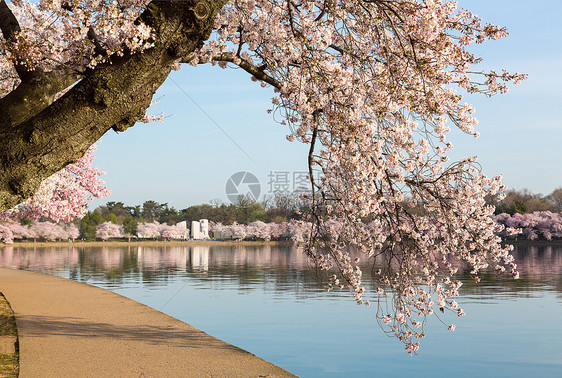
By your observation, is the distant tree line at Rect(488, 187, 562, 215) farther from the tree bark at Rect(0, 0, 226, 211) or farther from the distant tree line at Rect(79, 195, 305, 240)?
the tree bark at Rect(0, 0, 226, 211)

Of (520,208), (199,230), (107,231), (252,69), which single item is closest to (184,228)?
(199,230)

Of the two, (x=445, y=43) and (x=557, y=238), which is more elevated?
(x=445, y=43)

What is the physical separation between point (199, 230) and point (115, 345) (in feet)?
337

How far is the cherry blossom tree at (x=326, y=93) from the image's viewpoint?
5.10 metres

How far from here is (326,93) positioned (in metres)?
6.71

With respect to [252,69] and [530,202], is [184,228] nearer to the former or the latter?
[530,202]

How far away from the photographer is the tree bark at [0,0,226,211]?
5.05 metres

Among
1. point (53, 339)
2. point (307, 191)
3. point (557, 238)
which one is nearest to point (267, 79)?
point (307, 191)

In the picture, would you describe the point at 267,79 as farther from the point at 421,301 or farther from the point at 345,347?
the point at 345,347

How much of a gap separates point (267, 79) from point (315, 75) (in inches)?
49.7

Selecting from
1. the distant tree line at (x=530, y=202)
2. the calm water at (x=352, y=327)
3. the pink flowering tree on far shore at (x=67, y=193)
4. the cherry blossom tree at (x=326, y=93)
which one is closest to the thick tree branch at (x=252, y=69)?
the cherry blossom tree at (x=326, y=93)

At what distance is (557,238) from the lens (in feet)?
272

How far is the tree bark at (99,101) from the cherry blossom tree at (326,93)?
0.01 m

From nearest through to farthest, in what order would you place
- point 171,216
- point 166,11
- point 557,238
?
point 166,11
point 557,238
point 171,216
